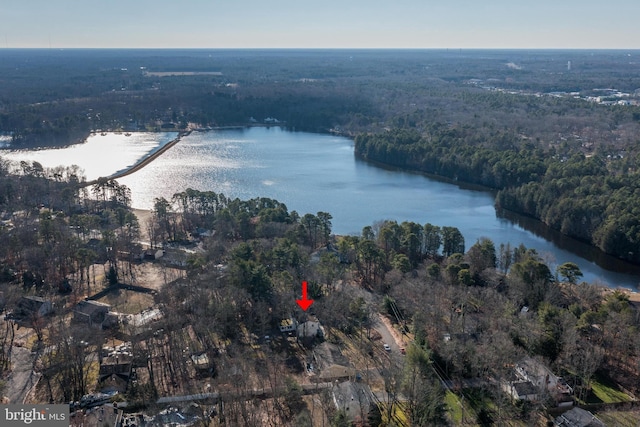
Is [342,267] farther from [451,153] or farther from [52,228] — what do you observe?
[451,153]

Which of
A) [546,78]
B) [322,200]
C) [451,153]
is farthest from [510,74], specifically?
[322,200]

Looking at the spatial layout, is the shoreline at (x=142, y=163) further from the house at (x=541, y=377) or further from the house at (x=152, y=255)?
the house at (x=541, y=377)

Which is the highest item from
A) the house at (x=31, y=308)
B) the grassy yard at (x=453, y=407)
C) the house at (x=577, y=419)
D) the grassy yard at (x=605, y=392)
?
the house at (x=31, y=308)

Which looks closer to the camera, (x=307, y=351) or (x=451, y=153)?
(x=307, y=351)

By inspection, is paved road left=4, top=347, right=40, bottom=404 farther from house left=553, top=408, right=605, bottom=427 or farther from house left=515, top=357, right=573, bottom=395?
house left=553, top=408, right=605, bottom=427

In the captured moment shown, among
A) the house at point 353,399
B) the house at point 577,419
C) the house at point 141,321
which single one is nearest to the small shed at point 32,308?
the house at point 141,321
